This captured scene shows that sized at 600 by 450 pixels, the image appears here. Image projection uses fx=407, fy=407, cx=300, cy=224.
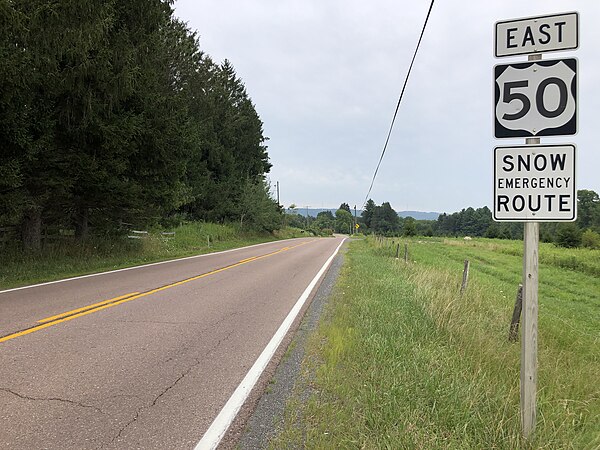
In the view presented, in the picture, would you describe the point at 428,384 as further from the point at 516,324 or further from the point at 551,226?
the point at 551,226

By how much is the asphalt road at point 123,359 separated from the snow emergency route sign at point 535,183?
9.44 ft

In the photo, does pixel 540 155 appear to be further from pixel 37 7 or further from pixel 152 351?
pixel 37 7

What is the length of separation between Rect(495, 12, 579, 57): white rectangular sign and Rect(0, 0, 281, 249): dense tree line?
10.1m

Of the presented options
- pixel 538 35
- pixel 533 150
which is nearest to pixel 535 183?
pixel 533 150

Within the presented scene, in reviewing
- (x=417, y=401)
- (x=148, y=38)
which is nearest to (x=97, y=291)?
(x=417, y=401)

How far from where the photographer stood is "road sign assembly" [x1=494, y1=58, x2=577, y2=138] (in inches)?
109

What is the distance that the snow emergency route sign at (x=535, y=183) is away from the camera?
8.94 ft

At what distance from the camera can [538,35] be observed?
9.62ft

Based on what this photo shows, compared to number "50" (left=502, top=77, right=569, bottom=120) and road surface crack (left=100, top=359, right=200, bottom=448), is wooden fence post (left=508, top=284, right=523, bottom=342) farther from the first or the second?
road surface crack (left=100, top=359, right=200, bottom=448)

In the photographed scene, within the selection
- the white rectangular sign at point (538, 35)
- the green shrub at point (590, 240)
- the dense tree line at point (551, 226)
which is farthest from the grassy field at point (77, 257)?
the green shrub at point (590, 240)

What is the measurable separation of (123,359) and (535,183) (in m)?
4.54

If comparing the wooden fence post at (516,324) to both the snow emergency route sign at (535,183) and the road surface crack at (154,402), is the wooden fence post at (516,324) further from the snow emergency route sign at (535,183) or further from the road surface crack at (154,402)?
the road surface crack at (154,402)

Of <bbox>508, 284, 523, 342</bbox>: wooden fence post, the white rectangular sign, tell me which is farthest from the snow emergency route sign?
<bbox>508, 284, 523, 342</bbox>: wooden fence post

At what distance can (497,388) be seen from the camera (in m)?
3.71
